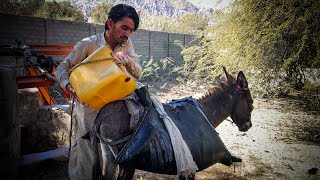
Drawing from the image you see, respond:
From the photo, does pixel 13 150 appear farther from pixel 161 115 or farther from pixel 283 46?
pixel 283 46

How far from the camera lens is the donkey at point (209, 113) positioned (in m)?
1.95

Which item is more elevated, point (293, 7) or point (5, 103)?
point (293, 7)

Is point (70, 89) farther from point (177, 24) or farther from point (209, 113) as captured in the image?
point (177, 24)

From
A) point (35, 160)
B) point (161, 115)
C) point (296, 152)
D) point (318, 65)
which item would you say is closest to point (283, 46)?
point (318, 65)

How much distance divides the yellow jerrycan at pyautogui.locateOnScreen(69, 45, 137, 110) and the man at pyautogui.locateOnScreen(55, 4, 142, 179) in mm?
327

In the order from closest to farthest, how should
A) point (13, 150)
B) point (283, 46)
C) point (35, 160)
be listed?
point (13, 150) < point (35, 160) < point (283, 46)

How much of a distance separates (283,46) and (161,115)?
563 cm

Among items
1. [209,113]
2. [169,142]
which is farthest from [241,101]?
[169,142]

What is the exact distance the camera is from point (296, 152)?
4645 millimetres

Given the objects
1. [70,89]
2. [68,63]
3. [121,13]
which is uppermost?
[121,13]

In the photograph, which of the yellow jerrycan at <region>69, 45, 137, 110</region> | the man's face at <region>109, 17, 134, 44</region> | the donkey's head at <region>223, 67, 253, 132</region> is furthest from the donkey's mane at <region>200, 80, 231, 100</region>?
the yellow jerrycan at <region>69, 45, 137, 110</region>

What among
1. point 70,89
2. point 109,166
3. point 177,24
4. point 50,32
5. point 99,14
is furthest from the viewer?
point 177,24

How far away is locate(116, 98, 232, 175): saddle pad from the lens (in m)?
1.82

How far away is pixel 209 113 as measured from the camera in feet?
9.97
